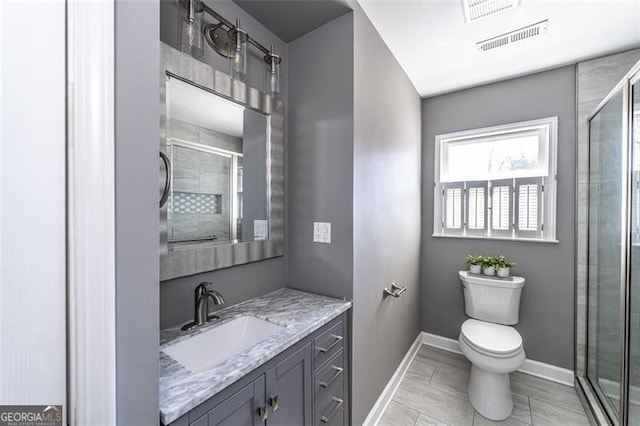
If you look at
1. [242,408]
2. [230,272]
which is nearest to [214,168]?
[230,272]

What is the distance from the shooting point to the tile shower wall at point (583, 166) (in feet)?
6.70

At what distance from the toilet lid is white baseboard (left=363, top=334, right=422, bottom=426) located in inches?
24.6

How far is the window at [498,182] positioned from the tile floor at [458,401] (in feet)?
4.01

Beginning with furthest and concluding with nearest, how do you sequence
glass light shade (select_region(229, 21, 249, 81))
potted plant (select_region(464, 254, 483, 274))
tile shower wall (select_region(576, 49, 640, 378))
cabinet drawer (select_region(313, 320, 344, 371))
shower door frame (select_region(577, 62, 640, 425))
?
potted plant (select_region(464, 254, 483, 274))
tile shower wall (select_region(576, 49, 640, 378))
shower door frame (select_region(577, 62, 640, 425))
glass light shade (select_region(229, 21, 249, 81))
cabinet drawer (select_region(313, 320, 344, 371))

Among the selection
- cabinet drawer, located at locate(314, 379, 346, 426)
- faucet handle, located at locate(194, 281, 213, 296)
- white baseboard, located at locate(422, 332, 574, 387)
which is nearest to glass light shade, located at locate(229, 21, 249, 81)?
faucet handle, located at locate(194, 281, 213, 296)

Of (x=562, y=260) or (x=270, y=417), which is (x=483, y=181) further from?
(x=270, y=417)

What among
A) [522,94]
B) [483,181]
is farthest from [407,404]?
[522,94]

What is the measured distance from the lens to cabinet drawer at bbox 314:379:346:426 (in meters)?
1.26

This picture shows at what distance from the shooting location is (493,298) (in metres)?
2.22

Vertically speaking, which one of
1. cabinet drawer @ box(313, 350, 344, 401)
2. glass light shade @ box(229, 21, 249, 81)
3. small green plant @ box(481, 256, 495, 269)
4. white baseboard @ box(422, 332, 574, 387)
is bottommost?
white baseboard @ box(422, 332, 574, 387)

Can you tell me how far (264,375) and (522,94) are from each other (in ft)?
9.75

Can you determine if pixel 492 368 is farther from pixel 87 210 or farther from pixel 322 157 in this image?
pixel 87 210

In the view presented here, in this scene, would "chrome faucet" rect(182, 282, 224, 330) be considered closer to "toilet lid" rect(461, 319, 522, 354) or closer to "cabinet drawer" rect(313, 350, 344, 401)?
"cabinet drawer" rect(313, 350, 344, 401)

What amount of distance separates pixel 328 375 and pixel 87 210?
1.26 meters
